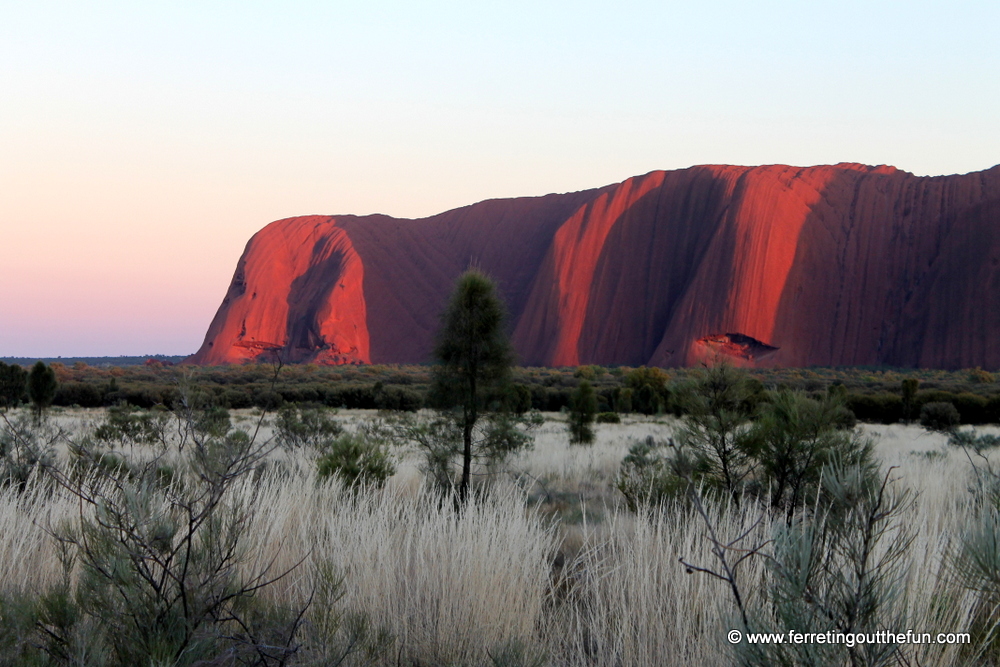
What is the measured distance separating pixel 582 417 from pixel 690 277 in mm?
49228

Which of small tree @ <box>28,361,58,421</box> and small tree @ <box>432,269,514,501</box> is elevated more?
small tree @ <box>432,269,514,501</box>

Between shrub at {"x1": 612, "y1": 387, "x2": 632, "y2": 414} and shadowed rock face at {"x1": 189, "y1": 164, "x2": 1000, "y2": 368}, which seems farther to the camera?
shadowed rock face at {"x1": 189, "y1": 164, "x2": 1000, "y2": 368}

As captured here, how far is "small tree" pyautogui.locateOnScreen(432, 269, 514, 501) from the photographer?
8.78 meters

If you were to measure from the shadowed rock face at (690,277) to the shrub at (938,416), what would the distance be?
3196 centimetres

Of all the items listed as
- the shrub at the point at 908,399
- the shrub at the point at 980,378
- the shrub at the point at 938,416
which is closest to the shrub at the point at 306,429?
the shrub at the point at 938,416

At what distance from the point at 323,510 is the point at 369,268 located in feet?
243

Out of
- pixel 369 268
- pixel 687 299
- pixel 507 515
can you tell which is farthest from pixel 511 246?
pixel 507 515

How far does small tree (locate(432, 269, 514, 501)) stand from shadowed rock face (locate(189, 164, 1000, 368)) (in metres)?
40.1

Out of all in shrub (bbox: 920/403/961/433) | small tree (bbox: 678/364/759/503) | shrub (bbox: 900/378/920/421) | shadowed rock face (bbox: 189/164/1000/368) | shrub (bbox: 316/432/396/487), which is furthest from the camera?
shadowed rock face (bbox: 189/164/1000/368)

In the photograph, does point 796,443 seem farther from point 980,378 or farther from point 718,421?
point 980,378

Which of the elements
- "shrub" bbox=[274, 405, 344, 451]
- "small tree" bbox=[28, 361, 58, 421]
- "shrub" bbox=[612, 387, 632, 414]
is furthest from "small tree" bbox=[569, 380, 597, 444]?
"shrub" bbox=[612, 387, 632, 414]

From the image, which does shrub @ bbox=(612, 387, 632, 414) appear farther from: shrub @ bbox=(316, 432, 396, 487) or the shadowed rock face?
shrub @ bbox=(316, 432, 396, 487)

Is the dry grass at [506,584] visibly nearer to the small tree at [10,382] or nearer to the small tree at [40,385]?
the small tree at [40,385]

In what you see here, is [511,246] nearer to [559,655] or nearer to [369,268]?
[369,268]
